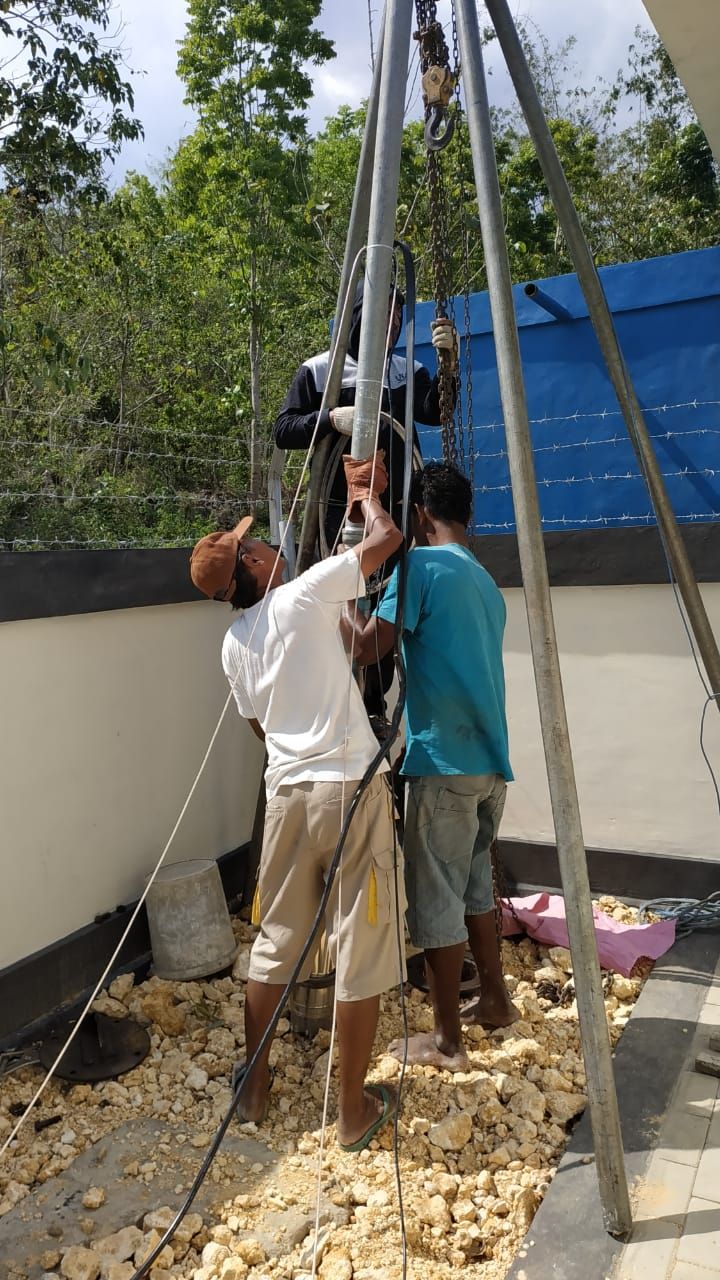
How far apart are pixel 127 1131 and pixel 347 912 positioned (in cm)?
110

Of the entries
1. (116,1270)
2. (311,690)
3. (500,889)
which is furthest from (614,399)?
(116,1270)

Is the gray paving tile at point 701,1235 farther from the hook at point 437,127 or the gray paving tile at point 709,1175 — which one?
the hook at point 437,127

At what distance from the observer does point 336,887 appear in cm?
308

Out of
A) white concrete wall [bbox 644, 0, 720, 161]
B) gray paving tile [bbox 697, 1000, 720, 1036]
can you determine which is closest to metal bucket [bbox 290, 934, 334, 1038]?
gray paving tile [bbox 697, 1000, 720, 1036]

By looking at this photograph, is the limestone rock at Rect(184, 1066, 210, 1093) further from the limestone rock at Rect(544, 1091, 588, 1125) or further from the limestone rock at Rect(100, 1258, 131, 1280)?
the limestone rock at Rect(544, 1091, 588, 1125)

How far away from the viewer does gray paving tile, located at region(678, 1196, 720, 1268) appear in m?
2.38

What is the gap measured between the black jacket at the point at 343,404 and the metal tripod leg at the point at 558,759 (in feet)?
3.72

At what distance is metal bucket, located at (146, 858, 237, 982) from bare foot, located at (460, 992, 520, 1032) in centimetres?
113

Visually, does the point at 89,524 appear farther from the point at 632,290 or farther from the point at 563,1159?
the point at 563,1159

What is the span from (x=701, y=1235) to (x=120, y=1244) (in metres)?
1.57

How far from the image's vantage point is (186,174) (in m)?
15.5

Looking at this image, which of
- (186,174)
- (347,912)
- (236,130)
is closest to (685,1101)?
(347,912)

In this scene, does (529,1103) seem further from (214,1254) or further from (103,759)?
(103,759)

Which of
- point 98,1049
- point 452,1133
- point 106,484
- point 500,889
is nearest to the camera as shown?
point 452,1133
